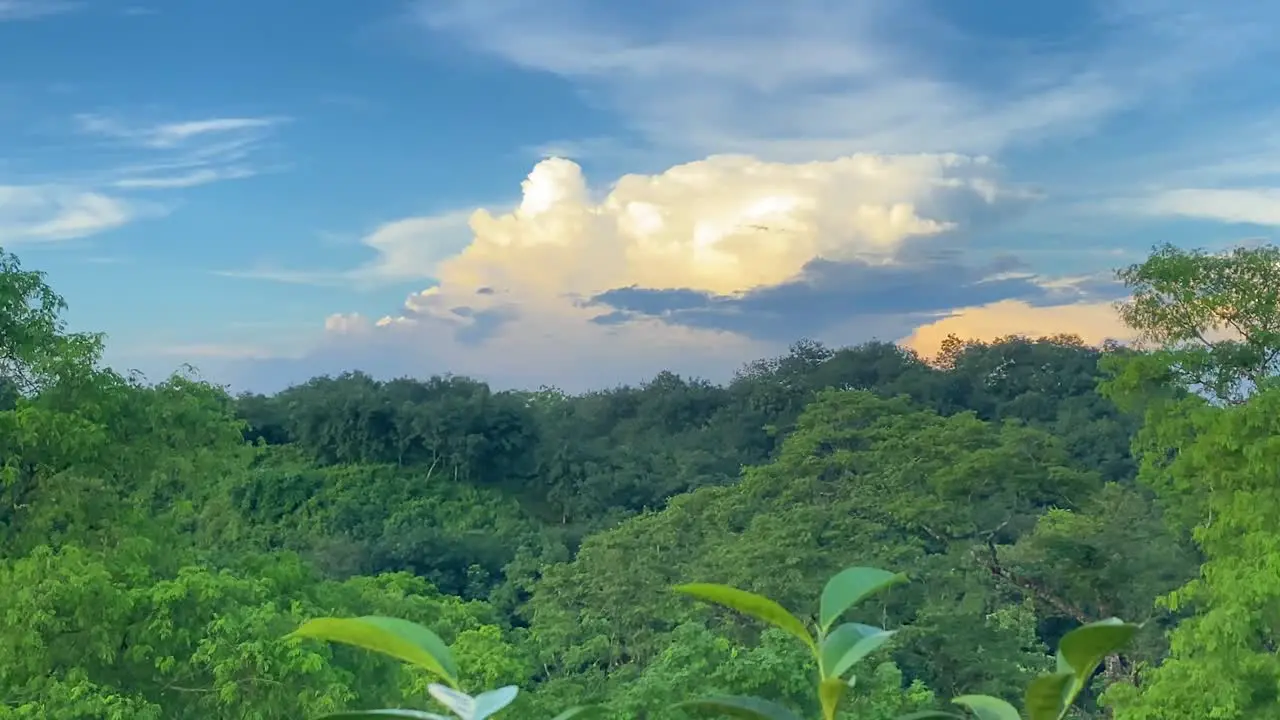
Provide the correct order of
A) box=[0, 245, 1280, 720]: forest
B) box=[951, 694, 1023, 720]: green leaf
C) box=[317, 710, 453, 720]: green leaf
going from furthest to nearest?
box=[0, 245, 1280, 720]: forest → box=[951, 694, 1023, 720]: green leaf → box=[317, 710, 453, 720]: green leaf

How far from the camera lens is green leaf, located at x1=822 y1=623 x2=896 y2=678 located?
0.54 metres

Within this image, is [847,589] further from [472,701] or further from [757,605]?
[472,701]

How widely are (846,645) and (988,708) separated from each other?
0.08 meters

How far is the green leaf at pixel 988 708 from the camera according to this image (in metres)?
0.56

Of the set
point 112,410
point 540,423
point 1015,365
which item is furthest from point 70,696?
point 1015,365

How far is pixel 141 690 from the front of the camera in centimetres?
572

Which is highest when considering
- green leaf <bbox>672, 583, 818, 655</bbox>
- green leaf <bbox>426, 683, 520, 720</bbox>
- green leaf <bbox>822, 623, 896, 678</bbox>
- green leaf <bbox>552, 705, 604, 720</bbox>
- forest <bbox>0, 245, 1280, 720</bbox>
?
green leaf <bbox>672, 583, 818, 655</bbox>

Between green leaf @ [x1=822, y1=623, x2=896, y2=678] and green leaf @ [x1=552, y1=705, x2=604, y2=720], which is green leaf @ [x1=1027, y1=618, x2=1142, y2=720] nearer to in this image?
green leaf @ [x1=822, y1=623, x2=896, y2=678]

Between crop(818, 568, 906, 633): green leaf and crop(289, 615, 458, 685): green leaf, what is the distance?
0.56 feet

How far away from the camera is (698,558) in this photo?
1018 centimetres

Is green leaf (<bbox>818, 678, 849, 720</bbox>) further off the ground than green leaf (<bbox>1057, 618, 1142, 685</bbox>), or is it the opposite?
green leaf (<bbox>1057, 618, 1142, 685</bbox>)

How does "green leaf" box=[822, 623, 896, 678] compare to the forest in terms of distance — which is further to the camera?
the forest

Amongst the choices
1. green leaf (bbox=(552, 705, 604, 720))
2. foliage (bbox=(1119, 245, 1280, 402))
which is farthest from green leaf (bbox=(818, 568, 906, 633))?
foliage (bbox=(1119, 245, 1280, 402))

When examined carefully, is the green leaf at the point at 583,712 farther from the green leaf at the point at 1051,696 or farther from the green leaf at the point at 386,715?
the green leaf at the point at 1051,696
